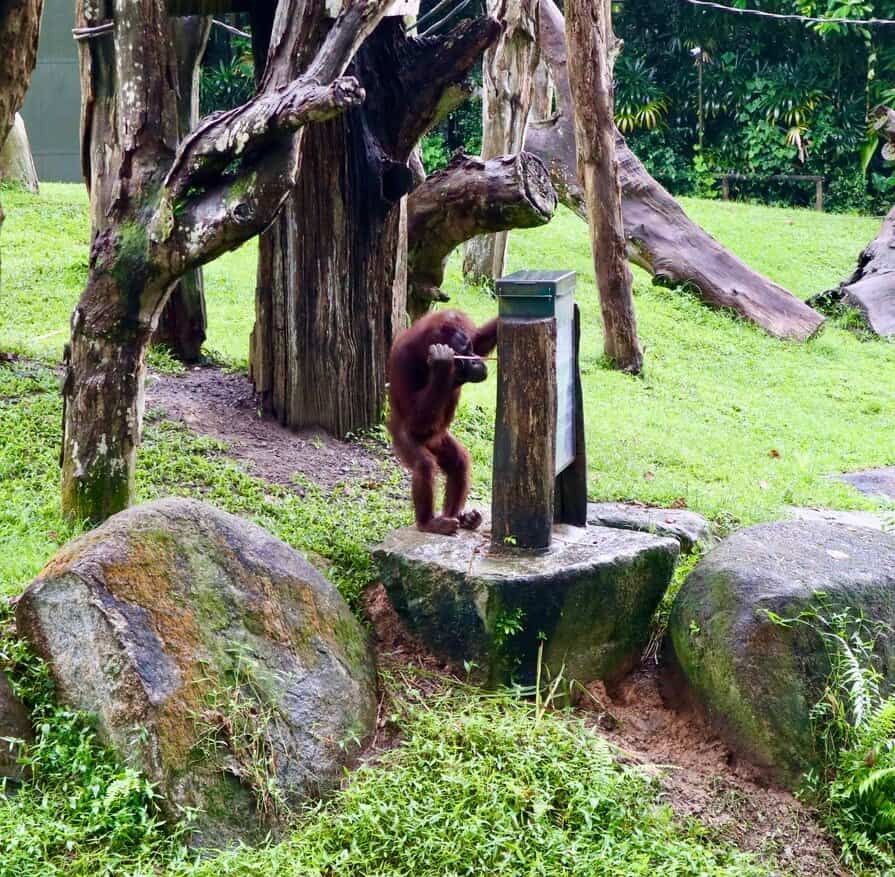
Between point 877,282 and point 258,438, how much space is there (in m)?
9.52

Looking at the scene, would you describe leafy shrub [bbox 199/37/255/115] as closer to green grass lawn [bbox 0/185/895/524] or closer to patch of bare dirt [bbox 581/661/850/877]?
green grass lawn [bbox 0/185/895/524]

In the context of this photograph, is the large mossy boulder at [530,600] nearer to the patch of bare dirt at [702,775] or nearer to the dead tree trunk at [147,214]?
the patch of bare dirt at [702,775]

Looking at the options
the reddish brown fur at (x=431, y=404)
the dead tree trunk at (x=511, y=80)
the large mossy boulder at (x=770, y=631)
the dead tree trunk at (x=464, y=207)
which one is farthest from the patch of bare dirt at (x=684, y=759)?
the dead tree trunk at (x=511, y=80)

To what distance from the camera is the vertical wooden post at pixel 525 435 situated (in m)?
5.02

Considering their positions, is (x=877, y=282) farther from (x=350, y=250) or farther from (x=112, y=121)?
(x=112, y=121)

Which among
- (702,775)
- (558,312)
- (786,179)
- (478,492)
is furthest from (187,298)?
(786,179)

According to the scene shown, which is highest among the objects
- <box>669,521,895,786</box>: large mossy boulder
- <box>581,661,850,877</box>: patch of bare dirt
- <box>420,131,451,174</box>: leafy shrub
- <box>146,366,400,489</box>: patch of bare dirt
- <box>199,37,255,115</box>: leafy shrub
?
<box>199,37,255,115</box>: leafy shrub

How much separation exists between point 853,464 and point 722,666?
427cm

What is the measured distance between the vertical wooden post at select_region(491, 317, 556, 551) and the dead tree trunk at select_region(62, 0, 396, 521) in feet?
4.00

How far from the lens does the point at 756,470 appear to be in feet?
26.7

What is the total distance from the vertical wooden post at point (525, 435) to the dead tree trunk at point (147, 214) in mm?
1220

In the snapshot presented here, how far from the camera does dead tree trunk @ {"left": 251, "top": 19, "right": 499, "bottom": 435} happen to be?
→ 691 cm

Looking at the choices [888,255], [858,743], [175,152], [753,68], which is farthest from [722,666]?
[753,68]

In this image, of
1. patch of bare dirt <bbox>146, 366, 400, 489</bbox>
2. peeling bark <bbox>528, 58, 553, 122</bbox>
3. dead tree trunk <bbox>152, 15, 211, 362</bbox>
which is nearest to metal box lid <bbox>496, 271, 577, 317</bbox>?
patch of bare dirt <bbox>146, 366, 400, 489</bbox>
